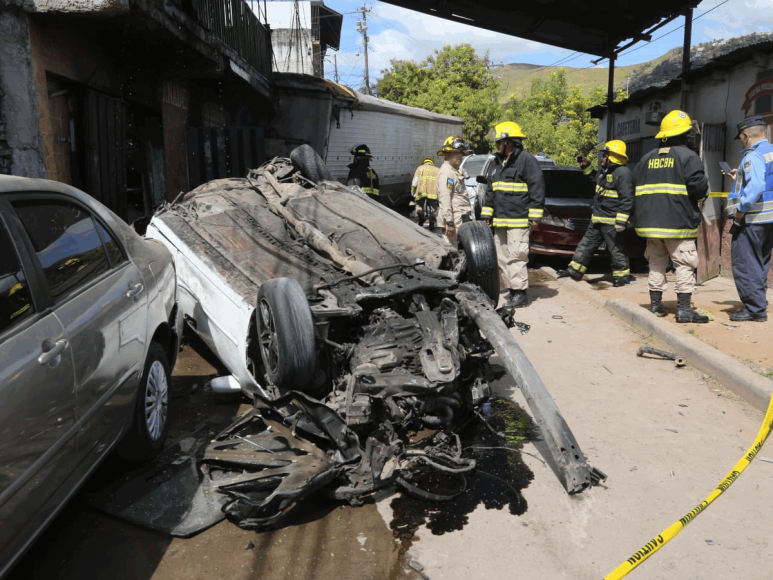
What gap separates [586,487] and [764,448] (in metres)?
1.36

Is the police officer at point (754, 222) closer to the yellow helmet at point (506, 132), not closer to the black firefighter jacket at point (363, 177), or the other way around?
the yellow helmet at point (506, 132)

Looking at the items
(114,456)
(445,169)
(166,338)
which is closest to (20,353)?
(114,456)

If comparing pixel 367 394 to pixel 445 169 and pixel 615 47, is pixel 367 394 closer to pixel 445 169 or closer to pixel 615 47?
pixel 445 169

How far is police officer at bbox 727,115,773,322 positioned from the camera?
5.63 m

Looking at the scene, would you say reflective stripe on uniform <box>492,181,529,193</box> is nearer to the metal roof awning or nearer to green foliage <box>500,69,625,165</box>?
the metal roof awning

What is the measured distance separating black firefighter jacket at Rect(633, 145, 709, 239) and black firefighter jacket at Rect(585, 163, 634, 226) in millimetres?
1386

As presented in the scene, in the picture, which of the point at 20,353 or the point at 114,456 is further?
the point at 114,456

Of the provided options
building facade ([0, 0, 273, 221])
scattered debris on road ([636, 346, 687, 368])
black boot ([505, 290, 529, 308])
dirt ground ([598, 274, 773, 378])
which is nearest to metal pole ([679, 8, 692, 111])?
dirt ground ([598, 274, 773, 378])

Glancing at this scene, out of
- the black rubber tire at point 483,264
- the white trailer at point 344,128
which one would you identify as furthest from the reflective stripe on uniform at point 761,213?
the white trailer at point 344,128

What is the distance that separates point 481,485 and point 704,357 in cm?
247

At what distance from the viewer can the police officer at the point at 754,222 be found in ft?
18.5

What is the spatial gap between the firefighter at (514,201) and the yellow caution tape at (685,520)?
11.4 ft

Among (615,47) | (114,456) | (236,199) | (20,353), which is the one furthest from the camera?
(615,47)

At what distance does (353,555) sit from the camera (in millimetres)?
2820
